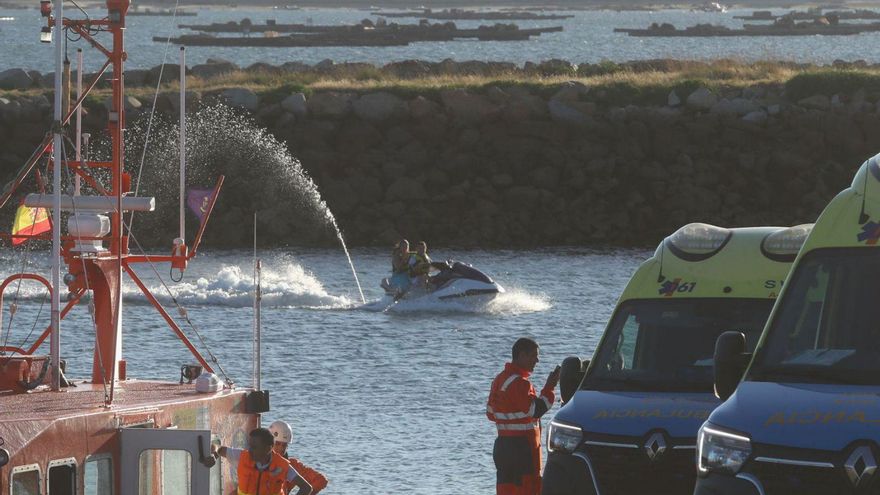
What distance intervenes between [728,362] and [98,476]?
14.5ft

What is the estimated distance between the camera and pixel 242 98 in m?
53.1

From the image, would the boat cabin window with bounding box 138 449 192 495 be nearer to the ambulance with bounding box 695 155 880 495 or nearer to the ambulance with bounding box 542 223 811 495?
the ambulance with bounding box 542 223 811 495

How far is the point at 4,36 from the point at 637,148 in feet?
385

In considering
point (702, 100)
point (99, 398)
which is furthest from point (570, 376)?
point (702, 100)

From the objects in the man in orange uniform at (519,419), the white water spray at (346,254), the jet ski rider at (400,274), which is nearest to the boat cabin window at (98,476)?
the man in orange uniform at (519,419)

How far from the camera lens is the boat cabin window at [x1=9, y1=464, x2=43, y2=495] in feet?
38.8

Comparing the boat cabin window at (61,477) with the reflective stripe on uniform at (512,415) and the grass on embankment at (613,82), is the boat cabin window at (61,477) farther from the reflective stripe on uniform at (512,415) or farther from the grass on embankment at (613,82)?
the grass on embankment at (613,82)

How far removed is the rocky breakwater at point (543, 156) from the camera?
160 ft

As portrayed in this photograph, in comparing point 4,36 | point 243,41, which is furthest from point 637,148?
point 4,36

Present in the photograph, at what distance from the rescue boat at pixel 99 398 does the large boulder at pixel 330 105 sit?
36.7 meters

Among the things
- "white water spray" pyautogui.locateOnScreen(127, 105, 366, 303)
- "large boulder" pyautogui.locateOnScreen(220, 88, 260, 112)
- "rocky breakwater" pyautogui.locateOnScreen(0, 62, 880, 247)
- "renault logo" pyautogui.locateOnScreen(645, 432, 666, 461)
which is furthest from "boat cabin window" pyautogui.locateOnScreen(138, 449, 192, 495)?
"large boulder" pyautogui.locateOnScreen(220, 88, 260, 112)

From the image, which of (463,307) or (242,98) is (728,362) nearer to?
(463,307)

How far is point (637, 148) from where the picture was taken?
5162 cm

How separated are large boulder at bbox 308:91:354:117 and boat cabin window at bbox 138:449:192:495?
39621 millimetres
